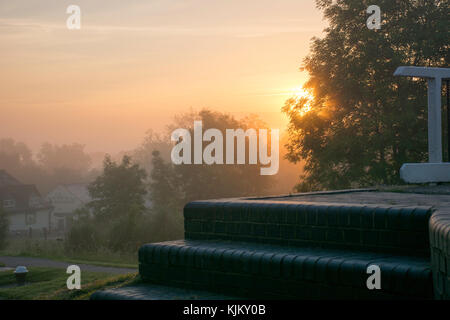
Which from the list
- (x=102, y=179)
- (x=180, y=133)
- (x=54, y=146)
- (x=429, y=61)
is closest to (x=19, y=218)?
(x=102, y=179)

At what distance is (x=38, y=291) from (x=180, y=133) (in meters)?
50.5

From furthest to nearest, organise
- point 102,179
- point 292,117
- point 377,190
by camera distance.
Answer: point 102,179
point 292,117
point 377,190

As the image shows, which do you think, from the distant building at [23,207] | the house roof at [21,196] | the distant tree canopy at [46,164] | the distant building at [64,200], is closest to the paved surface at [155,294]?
the distant building at [23,207]

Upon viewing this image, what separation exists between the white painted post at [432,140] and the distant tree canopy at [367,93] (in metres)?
12.2

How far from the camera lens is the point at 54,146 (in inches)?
5546

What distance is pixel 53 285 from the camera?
12.5 metres

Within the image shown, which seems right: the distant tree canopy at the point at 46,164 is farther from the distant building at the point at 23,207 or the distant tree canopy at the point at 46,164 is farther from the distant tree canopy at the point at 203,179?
the distant tree canopy at the point at 203,179

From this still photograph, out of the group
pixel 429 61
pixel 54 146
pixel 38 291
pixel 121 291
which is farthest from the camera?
pixel 54 146

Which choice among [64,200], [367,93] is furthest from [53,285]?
[64,200]

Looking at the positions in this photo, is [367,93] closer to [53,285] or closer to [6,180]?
[53,285]

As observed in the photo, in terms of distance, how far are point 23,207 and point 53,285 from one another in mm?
57690

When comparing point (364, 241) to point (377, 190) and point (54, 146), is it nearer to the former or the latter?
point (377, 190)

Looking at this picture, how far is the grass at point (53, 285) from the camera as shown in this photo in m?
8.93
